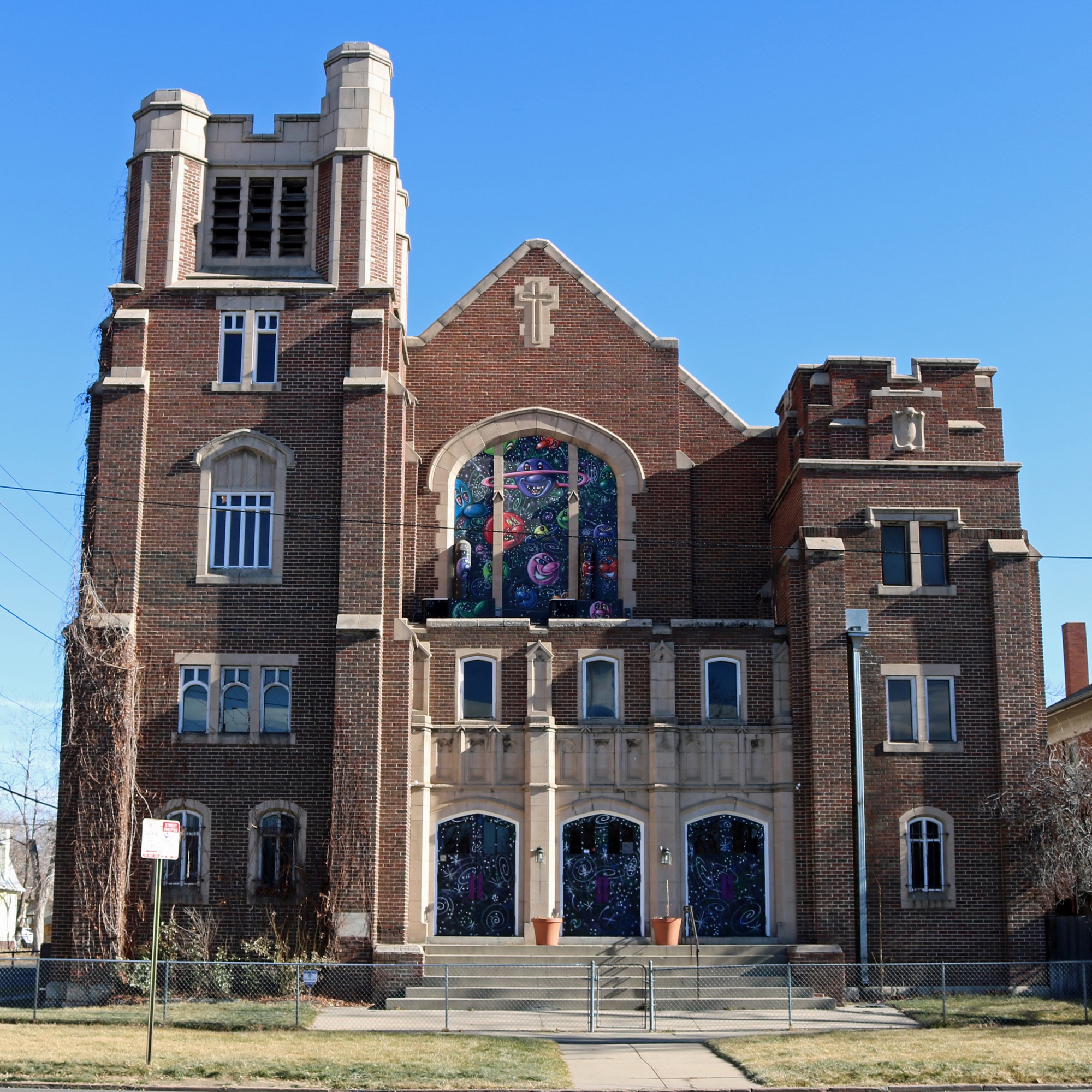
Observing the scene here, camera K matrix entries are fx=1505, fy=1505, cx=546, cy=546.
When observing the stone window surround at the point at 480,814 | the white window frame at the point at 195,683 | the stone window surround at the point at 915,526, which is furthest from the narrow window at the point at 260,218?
the stone window surround at the point at 915,526

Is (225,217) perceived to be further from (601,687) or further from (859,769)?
(859,769)

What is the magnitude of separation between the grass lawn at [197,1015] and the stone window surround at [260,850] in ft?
9.63

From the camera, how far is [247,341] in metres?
30.8

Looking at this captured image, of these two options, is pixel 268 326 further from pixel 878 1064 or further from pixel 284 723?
pixel 878 1064

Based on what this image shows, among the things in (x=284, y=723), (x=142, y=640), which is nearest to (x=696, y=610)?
(x=284, y=723)

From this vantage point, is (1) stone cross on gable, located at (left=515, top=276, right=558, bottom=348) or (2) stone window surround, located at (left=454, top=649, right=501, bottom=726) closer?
(2) stone window surround, located at (left=454, top=649, right=501, bottom=726)

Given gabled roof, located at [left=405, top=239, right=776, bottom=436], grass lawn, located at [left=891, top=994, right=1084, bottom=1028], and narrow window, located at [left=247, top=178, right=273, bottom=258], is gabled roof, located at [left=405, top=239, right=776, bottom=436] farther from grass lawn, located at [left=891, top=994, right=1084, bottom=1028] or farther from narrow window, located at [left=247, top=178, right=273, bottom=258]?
grass lawn, located at [left=891, top=994, right=1084, bottom=1028]

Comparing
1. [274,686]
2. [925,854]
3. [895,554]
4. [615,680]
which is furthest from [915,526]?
[274,686]

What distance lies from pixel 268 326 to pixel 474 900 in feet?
40.5

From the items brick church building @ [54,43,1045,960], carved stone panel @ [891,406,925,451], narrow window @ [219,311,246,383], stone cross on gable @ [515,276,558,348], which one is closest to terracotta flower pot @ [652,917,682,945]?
brick church building @ [54,43,1045,960]

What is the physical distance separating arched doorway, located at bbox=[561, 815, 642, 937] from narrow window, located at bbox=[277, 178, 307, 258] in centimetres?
1338

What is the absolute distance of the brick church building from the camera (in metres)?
28.8

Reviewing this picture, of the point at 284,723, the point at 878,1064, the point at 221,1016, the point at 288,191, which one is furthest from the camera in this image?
the point at 288,191

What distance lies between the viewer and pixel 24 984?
30.4 metres
